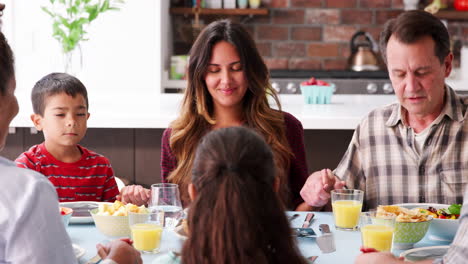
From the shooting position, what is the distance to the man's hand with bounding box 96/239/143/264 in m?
1.38

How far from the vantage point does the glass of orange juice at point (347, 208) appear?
5.93 feet

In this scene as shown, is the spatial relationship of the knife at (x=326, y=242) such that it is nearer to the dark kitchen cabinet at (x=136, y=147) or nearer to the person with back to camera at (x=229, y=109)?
the person with back to camera at (x=229, y=109)

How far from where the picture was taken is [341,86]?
5.38 metres

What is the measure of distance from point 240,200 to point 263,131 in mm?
1214

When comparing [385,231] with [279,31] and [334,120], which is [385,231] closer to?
[334,120]

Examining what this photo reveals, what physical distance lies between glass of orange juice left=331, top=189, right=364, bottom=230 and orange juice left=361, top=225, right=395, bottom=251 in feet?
0.70

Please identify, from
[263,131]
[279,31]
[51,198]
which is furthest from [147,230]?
[279,31]

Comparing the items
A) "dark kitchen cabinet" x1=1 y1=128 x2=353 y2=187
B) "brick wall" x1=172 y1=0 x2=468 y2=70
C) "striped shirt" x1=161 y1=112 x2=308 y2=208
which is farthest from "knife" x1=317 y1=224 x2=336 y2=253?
"brick wall" x1=172 y1=0 x2=468 y2=70

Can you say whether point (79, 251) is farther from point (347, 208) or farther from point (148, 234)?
point (347, 208)

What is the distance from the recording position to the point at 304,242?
1.71m

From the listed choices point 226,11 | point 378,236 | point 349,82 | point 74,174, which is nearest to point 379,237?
point 378,236

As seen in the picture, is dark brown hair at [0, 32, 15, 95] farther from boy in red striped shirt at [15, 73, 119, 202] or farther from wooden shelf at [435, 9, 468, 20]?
wooden shelf at [435, 9, 468, 20]

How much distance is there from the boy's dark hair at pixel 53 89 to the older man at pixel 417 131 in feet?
3.04

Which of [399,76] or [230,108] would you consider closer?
[399,76]
